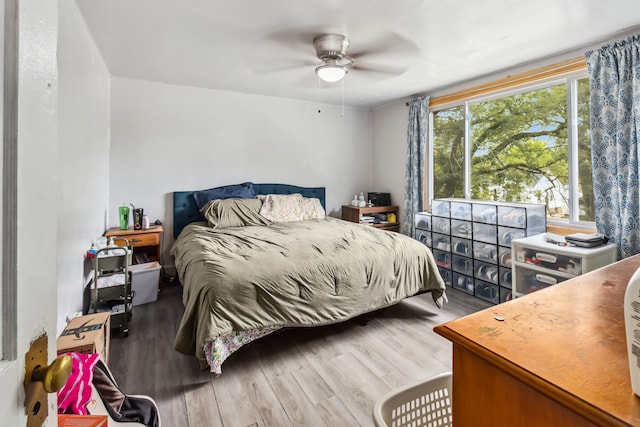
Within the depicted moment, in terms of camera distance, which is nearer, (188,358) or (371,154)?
(188,358)

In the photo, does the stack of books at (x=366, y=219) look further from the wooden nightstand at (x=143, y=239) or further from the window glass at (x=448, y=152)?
the wooden nightstand at (x=143, y=239)

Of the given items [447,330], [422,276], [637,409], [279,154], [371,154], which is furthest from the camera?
[371,154]

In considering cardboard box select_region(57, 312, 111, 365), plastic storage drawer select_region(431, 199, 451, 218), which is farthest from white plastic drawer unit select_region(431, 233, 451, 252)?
cardboard box select_region(57, 312, 111, 365)

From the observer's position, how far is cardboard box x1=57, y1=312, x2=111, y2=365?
1.49 m

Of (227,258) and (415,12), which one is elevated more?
(415,12)

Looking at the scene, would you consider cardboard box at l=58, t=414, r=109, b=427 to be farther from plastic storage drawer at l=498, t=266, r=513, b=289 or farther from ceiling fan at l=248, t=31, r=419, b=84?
plastic storage drawer at l=498, t=266, r=513, b=289

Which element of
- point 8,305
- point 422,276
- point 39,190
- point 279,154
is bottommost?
point 422,276

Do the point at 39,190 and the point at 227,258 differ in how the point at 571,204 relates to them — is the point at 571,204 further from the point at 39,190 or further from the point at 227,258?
the point at 39,190

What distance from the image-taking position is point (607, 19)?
7.27 feet

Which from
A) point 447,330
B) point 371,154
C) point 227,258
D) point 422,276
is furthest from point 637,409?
point 371,154

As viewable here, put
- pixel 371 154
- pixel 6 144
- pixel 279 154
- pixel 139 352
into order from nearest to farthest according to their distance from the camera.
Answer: pixel 6 144 < pixel 139 352 < pixel 279 154 < pixel 371 154

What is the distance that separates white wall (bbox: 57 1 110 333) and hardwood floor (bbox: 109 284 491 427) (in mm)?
581

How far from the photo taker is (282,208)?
3.93 meters

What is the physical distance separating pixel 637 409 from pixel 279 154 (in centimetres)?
423
